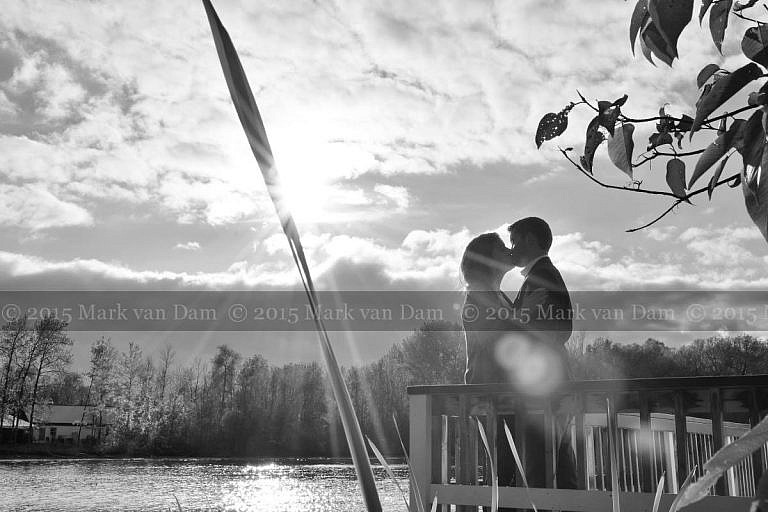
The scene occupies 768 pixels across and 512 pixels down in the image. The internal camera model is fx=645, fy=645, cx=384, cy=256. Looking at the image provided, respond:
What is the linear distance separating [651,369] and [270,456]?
29.8m

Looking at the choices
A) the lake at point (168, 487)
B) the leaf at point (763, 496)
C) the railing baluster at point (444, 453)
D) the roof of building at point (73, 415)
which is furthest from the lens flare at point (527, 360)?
the roof of building at point (73, 415)

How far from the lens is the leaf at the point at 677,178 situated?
3.67 ft

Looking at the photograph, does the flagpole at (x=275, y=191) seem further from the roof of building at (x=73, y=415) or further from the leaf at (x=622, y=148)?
the roof of building at (x=73, y=415)

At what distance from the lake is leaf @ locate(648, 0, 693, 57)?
14.3m

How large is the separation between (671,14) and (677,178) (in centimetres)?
60

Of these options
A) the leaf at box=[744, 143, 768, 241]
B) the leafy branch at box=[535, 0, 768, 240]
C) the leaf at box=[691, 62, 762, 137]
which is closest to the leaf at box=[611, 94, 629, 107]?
the leafy branch at box=[535, 0, 768, 240]

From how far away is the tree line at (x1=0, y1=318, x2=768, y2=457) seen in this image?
34.2 metres

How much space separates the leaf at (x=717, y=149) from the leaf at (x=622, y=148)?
0.38 feet

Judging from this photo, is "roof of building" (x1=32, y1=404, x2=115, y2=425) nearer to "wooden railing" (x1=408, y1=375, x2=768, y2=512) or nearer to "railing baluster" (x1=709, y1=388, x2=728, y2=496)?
"wooden railing" (x1=408, y1=375, x2=768, y2=512)

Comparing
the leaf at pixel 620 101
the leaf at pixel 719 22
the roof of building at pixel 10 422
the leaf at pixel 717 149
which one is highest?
the leaf at pixel 719 22

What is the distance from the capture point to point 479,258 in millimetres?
3451

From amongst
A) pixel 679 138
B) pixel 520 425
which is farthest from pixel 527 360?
pixel 679 138

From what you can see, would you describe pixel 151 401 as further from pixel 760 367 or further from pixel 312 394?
pixel 760 367

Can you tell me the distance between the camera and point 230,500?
23156 millimetres
